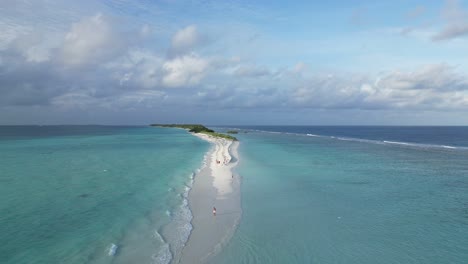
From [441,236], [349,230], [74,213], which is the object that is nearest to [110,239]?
[74,213]

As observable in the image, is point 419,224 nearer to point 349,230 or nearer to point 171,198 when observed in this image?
point 349,230

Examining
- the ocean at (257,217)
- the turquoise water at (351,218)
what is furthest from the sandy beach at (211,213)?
the turquoise water at (351,218)

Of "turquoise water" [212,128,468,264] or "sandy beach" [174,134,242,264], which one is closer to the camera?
"turquoise water" [212,128,468,264]

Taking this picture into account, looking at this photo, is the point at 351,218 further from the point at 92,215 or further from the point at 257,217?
the point at 92,215

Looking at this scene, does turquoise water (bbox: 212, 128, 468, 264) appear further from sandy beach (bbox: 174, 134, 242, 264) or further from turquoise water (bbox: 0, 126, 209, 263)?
turquoise water (bbox: 0, 126, 209, 263)

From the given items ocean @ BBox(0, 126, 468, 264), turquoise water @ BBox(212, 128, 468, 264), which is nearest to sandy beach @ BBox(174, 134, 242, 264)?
ocean @ BBox(0, 126, 468, 264)

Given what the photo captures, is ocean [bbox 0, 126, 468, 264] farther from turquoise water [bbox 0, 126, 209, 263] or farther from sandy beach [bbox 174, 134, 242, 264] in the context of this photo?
sandy beach [bbox 174, 134, 242, 264]

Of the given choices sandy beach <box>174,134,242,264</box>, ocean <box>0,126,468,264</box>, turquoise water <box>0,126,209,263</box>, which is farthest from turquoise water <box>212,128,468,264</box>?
turquoise water <box>0,126,209,263</box>
